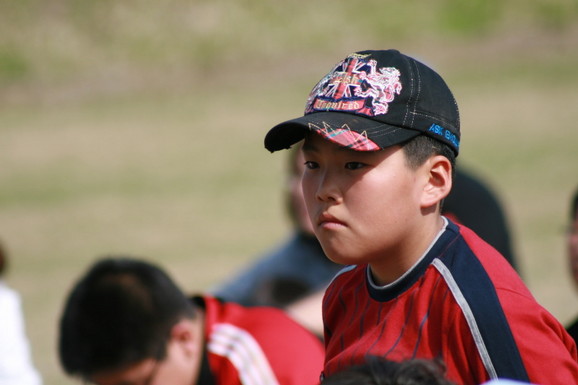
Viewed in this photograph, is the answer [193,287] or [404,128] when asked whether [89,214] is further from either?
[404,128]

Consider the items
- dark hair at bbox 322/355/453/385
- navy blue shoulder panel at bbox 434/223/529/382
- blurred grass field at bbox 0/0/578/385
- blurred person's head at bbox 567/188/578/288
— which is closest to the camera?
dark hair at bbox 322/355/453/385

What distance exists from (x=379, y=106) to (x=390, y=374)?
0.58 meters

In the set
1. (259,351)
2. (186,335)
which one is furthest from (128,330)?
(259,351)

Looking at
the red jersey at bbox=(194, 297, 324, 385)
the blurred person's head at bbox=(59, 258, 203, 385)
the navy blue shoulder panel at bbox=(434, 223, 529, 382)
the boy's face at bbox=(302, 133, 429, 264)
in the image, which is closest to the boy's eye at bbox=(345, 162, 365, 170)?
the boy's face at bbox=(302, 133, 429, 264)

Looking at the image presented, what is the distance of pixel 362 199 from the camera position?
1.70m

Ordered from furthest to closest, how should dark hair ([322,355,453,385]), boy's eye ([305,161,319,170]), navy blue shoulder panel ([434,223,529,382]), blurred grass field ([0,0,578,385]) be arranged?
blurred grass field ([0,0,578,385]) < boy's eye ([305,161,319,170]) < navy blue shoulder panel ([434,223,529,382]) < dark hair ([322,355,453,385])

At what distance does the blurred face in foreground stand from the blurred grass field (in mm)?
4184

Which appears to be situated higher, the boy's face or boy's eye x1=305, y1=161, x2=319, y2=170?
boy's eye x1=305, y1=161, x2=319, y2=170

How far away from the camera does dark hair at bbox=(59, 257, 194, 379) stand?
106 inches

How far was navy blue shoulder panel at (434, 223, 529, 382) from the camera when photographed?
1550 mm

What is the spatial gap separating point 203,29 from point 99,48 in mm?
2103

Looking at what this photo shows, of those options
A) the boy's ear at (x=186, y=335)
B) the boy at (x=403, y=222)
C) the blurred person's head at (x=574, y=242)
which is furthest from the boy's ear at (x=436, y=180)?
the boy's ear at (x=186, y=335)

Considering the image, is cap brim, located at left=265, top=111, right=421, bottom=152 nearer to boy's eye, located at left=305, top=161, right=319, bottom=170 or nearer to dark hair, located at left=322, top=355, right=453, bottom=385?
boy's eye, located at left=305, top=161, right=319, bottom=170

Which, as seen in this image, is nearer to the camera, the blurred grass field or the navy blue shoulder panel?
the navy blue shoulder panel
